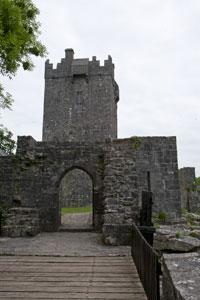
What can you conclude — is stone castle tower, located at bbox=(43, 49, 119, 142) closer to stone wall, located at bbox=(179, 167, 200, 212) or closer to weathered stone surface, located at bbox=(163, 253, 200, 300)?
stone wall, located at bbox=(179, 167, 200, 212)

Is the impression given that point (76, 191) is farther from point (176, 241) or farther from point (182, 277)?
point (182, 277)

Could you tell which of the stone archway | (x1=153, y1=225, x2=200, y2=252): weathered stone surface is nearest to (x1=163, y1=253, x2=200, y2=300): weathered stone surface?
(x1=153, y1=225, x2=200, y2=252): weathered stone surface

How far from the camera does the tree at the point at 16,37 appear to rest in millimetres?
7336

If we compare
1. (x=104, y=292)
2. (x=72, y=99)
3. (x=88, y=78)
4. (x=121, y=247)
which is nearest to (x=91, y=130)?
(x=72, y=99)

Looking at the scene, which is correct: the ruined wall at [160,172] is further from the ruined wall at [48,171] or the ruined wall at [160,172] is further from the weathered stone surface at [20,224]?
the weathered stone surface at [20,224]

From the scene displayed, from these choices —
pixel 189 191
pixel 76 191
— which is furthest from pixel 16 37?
pixel 76 191

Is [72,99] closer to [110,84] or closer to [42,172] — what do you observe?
[110,84]

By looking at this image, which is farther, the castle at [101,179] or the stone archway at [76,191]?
the stone archway at [76,191]

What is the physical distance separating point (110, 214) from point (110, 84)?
19519mm

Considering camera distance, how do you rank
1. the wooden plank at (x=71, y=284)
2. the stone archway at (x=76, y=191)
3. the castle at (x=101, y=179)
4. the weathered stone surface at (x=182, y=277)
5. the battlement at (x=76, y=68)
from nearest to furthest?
the weathered stone surface at (x=182, y=277), the wooden plank at (x=71, y=284), the castle at (x=101, y=179), the stone archway at (x=76, y=191), the battlement at (x=76, y=68)

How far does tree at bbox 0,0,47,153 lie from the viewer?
7.34 meters

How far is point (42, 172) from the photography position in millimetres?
9797

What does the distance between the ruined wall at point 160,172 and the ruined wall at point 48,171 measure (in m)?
1.91

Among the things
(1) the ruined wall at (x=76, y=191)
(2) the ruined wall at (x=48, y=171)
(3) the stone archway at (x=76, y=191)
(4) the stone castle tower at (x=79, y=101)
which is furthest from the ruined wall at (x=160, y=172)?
(4) the stone castle tower at (x=79, y=101)
